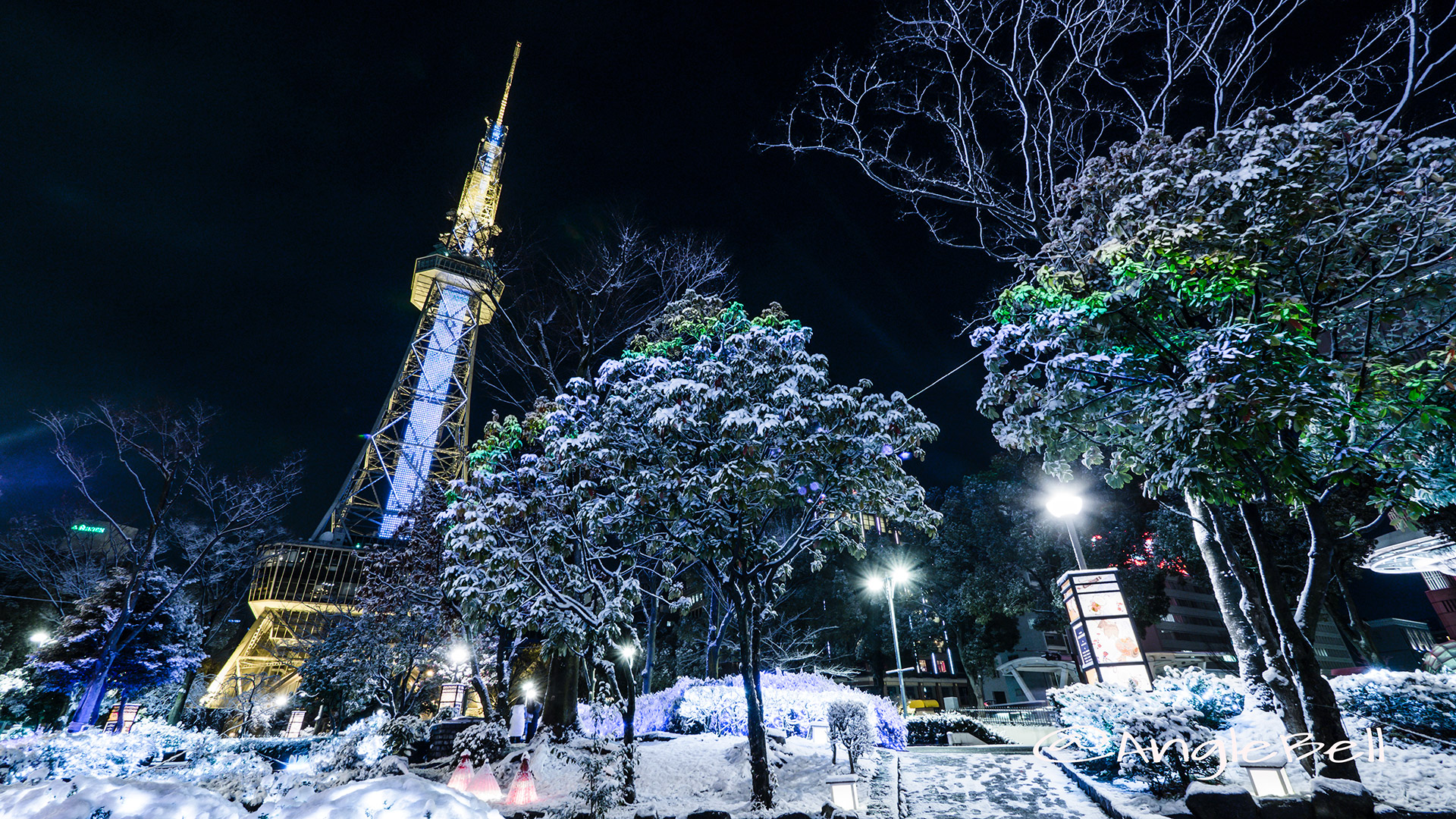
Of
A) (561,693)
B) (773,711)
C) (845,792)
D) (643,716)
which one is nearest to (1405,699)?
(845,792)

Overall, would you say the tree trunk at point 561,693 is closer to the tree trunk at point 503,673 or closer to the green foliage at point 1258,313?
the tree trunk at point 503,673

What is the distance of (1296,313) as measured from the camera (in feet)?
19.6

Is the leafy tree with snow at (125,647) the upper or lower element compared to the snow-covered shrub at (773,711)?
upper

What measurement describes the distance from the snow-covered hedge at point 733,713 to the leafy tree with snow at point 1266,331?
30.3 feet

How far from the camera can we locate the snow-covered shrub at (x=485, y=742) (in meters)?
12.0

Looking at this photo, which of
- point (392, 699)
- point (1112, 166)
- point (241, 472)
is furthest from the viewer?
point (392, 699)

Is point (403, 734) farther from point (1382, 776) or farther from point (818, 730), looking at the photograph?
point (1382, 776)

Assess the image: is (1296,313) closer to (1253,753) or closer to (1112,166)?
(1112,166)

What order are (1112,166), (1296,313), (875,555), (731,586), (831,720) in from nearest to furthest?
(1296,313)
(1112,166)
(731,586)
(831,720)
(875,555)

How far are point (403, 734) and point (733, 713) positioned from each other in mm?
8454

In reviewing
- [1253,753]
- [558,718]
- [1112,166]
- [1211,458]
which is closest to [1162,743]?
[1253,753]

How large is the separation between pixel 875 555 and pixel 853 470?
67.7 ft

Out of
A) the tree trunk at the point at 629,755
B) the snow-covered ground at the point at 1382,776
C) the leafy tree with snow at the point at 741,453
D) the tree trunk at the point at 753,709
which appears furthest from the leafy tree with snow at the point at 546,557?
the snow-covered ground at the point at 1382,776

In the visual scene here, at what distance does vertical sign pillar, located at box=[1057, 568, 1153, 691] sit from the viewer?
11266mm
